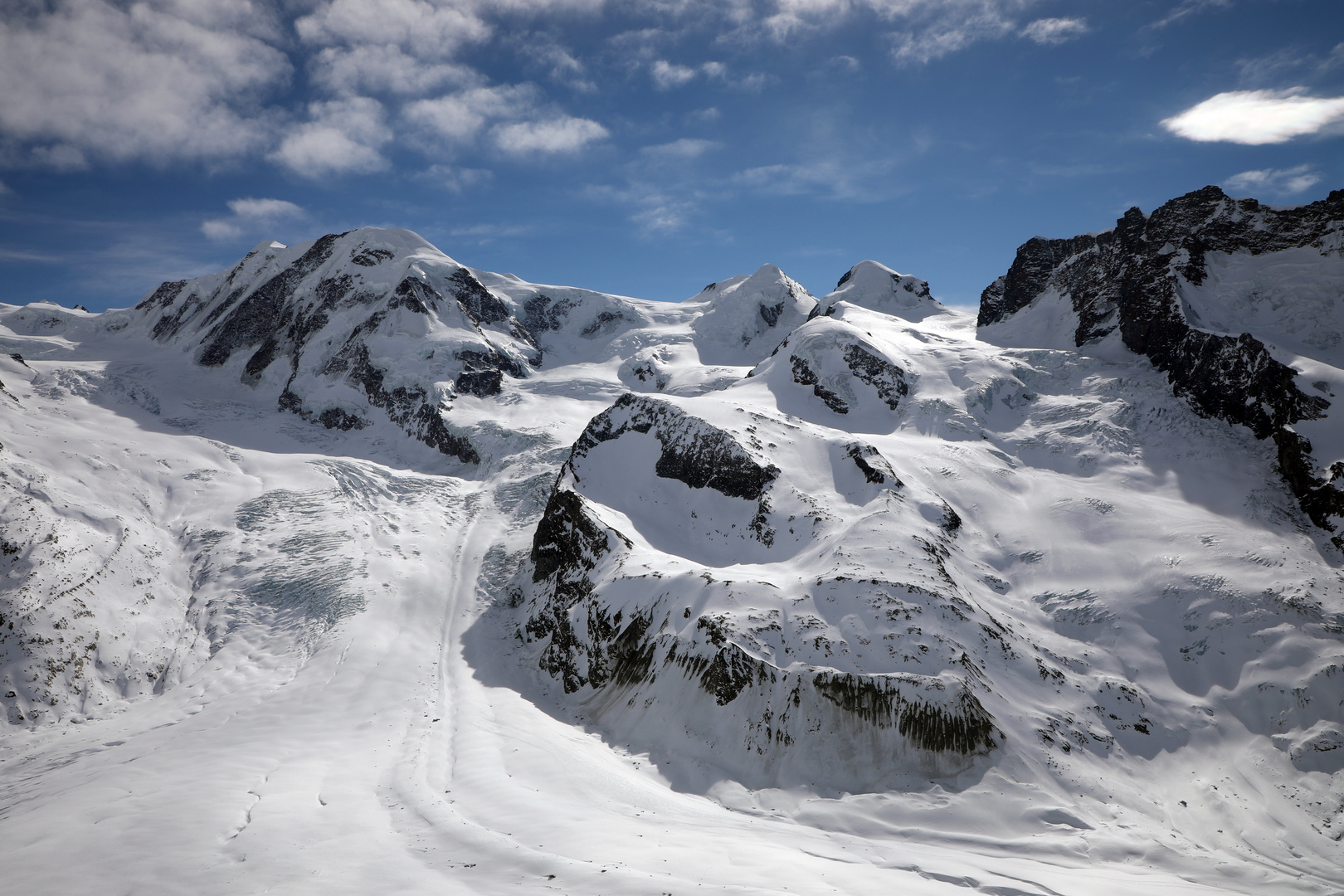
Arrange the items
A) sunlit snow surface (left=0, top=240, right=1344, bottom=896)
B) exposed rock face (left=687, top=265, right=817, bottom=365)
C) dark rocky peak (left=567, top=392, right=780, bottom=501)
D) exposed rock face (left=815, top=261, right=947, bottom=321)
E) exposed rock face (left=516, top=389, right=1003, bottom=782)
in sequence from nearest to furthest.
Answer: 1. sunlit snow surface (left=0, top=240, right=1344, bottom=896)
2. exposed rock face (left=516, top=389, right=1003, bottom=782)
3. dark rocky peak (left=567, top=392, right=780, bottom=501)
4. exposed rock face (left=815, top=261, right=947, bottom=321)
5. exposed rock face (left=687, top=265, right=817, bottom=365)

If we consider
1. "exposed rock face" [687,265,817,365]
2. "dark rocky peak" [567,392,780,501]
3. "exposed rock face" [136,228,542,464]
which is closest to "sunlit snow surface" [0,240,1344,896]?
"dark rocky peak" [567,392,780,501]

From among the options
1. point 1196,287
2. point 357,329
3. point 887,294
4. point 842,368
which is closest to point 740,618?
point 842,368

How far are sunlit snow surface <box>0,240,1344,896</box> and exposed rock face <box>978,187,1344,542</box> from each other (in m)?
1.65

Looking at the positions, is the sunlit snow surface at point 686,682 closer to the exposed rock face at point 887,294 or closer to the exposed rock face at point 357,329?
the exposed rock face at point 357,329

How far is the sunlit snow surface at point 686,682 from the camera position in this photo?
59.3ft

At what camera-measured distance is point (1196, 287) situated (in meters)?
49.7

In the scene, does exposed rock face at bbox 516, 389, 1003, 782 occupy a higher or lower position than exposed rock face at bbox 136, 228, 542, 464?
lower

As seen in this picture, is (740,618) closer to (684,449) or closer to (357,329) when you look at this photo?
(684,449)

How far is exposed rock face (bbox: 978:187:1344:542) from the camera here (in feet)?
119

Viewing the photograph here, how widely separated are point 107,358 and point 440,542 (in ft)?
237

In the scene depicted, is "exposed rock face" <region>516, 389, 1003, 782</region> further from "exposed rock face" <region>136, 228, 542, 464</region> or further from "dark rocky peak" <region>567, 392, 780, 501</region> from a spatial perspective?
"exposed rock face" <region>136, 228, 542, 464</region>

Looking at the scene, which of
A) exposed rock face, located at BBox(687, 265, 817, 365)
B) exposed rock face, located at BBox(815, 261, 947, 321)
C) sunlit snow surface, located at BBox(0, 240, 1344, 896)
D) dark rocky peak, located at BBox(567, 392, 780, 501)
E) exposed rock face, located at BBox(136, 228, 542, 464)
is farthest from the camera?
exposed rock face, located at BBox(687, 265, 817, 365)

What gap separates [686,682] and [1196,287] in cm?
5263

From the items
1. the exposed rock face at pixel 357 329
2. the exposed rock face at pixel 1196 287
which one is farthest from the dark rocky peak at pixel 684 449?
the exposed rock face at pixel 1196 287
